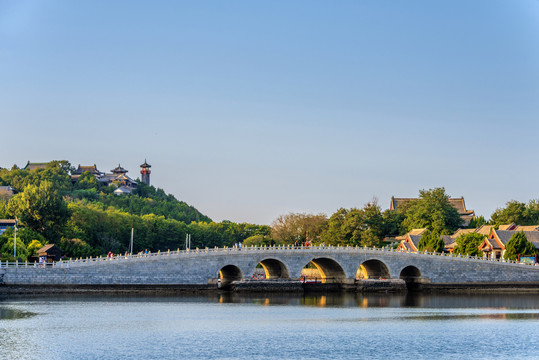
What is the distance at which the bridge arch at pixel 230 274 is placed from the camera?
62162 mm

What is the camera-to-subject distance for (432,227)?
88.9 m

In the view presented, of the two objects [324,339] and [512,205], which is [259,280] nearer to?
[324,339]

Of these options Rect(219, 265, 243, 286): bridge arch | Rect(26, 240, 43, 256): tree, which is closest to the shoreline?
Rect(219, 265, 243, 286): bridge arch

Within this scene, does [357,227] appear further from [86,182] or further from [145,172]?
[145,172]

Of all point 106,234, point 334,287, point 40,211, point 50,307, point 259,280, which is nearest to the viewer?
point 50,307

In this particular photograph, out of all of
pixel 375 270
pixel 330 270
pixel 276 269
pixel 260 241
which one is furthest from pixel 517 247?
pixel 260 241

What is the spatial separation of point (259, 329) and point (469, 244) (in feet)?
145

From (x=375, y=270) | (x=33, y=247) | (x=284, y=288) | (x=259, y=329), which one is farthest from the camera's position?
(x=375, y=270)

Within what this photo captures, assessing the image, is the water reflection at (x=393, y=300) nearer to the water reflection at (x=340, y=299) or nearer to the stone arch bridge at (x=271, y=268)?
the water reflection at (x=340, y=299)

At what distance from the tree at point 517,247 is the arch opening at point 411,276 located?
9571 mm

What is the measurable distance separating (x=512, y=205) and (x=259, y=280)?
4289 centimetres

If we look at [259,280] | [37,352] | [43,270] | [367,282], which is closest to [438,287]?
[367,282]

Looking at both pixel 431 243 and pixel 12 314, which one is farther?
pixel 431 243

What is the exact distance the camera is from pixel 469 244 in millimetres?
74500
